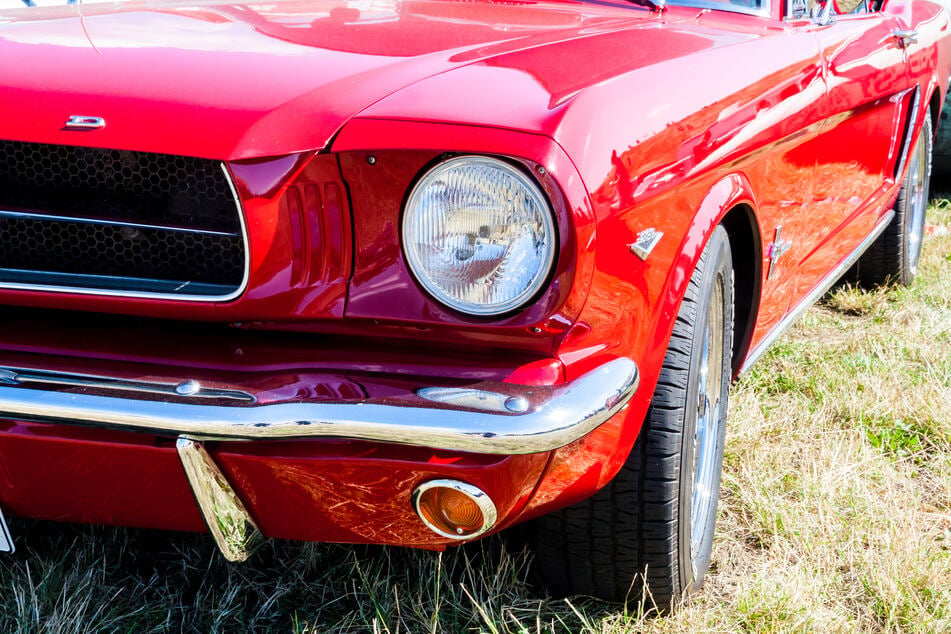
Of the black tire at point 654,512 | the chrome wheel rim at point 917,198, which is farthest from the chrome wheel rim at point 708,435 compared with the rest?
the chrome wheel rim at point 917,198

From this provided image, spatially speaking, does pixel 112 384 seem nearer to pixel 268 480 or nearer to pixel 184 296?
pixel 184 296

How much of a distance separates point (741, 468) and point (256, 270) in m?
1.49

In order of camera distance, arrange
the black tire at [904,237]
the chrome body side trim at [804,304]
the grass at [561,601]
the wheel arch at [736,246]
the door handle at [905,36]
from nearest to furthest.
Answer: the wheel arch at [736,246], the grass at [561,601], the chrome body side trim at [804,304], the door handle at [905,36], the black tire at [904,237]

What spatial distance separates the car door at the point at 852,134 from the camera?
2490mm

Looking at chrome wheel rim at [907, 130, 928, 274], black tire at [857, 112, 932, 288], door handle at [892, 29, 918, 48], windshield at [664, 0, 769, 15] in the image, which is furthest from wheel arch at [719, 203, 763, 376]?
chrome wheel rim at [907, 130, 928, 274]

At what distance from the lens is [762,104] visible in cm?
196

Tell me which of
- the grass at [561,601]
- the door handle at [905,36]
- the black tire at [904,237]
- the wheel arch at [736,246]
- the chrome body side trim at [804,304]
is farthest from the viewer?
the black tire at [904,237]

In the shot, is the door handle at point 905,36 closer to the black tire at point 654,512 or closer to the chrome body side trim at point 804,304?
the chrome body side trim at point 804,304

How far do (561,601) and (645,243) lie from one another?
805 mm

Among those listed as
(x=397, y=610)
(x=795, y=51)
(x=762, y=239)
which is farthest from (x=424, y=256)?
(x=795, y=51)

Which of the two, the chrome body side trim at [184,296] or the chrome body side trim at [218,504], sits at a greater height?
the chrome body side trim at [184,296]

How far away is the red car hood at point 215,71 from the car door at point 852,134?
2.64 feet

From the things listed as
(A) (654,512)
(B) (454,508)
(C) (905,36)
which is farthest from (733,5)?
(B) (454,508)

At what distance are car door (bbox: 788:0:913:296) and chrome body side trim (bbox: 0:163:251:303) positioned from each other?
1443 mm
